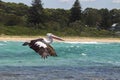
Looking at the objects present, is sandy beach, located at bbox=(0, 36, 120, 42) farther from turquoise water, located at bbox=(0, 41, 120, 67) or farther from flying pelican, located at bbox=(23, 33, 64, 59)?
flying pelican, located at bbox=(23, 33, 64, 59)

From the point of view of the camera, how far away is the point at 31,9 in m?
94.5

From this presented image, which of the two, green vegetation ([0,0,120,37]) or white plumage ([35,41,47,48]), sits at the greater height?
green vegetation ([0,0,120,37])

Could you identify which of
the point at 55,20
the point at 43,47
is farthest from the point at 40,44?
the point at 55,20

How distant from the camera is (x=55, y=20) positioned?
331 feet

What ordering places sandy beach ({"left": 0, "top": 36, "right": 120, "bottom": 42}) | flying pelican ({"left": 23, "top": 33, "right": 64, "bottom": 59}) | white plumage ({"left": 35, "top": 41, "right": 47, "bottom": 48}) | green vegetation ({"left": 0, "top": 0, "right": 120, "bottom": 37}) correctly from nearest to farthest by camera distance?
1. flying pelican ({"left": 23, "top": 33, "right": 64, "bottom": 59})
2. white plumage ({"left": 35, "top": 41, "right": 47, "bottom": 48})
3. sandy beach ({"left": 0, "top": 36, "right": 120, "bottom": 42})
4. green vegetation ({"left": 0, "top": 0, "right": 120, "bottom": 37})

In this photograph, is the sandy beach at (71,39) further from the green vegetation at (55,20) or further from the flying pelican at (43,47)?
the flying pelican at (43,47)

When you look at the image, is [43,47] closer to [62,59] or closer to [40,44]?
[40,44]

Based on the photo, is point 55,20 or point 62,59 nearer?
point 62,59

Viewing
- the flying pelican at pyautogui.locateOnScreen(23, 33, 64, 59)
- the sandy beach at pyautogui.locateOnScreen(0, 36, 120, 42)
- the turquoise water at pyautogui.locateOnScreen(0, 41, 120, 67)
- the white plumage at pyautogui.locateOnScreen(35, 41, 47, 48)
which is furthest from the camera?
the sandy beach at pyautogui.locateOnScreen(0, 36, 120, 42)

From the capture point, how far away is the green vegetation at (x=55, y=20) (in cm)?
8212

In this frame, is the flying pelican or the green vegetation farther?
the green vegetation

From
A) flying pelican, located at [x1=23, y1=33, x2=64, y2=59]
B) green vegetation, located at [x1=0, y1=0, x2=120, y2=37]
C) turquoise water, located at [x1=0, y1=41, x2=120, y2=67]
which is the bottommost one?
turquoise water, located at [x1=0, y1=41, x2=120, y2=67]

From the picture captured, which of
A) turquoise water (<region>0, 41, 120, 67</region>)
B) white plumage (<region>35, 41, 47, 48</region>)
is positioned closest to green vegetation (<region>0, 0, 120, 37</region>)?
turquoise water (<region>0, 41, 120, 67</region>)

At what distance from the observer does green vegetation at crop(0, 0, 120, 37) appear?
82125mm
